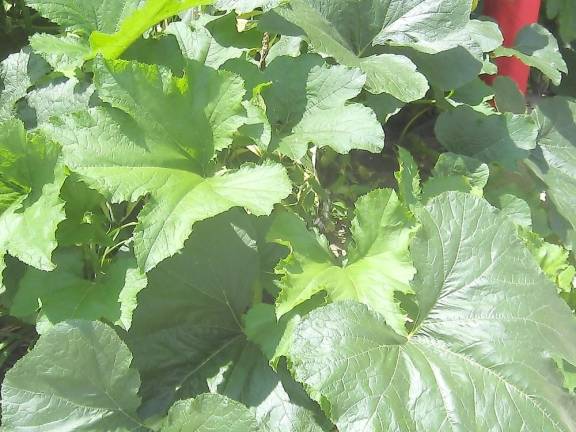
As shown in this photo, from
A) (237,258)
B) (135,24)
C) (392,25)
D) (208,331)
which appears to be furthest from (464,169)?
(135,24)

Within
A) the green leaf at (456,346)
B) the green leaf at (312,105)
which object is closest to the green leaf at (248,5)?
the green leaf at (312,105)

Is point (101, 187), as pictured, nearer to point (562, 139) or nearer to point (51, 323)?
point (51, 323)

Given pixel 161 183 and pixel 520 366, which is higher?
pixel 161 183

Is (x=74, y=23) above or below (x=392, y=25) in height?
above

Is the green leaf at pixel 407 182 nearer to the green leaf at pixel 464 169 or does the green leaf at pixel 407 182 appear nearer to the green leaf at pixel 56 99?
the green leaf at pixel 464 169

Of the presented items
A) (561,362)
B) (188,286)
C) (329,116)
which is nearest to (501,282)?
(561,362)

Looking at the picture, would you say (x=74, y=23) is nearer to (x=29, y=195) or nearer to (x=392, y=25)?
(x=29, y=195)
